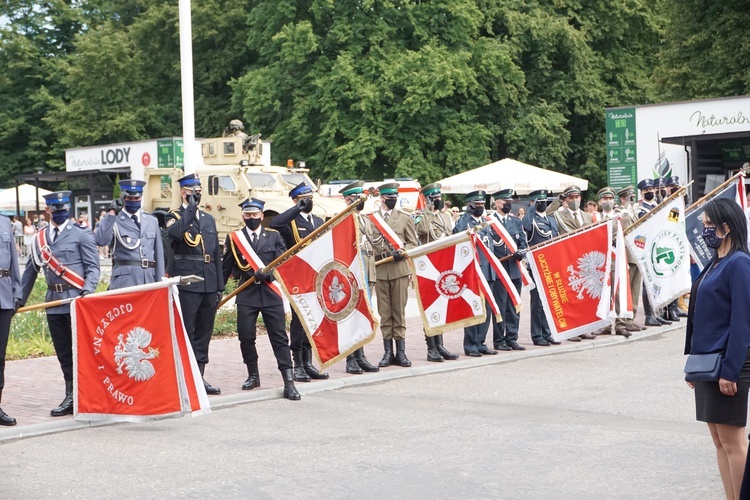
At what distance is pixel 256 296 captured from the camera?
11586 mm

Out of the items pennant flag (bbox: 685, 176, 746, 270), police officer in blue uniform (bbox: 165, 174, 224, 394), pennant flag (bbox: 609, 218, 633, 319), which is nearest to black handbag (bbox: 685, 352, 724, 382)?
police officer in blue uniform (bbox: 165, 174, 224, 394)

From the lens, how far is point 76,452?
880 cm

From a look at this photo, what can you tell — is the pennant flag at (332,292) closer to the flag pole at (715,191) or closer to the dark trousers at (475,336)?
the dark trousers at (475,336)

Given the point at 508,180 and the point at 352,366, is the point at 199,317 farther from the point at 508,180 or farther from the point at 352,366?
the point at 508,180

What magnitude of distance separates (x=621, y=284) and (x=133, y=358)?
7.67 meters

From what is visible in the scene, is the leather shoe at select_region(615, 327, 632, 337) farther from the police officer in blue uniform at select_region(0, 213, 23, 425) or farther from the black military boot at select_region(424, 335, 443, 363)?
the police officer in blue uniform at select_region(0, 213, 23, 425)

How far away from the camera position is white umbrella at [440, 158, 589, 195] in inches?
1214

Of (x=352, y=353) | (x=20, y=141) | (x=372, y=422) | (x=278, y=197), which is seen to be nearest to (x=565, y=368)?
(x=352, y=353)

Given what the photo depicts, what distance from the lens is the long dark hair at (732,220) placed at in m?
6.19

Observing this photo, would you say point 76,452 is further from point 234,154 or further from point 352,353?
point 234,154

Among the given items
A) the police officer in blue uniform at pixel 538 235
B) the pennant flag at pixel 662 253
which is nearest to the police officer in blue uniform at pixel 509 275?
the police officer in blue uniform at pixel 538 235

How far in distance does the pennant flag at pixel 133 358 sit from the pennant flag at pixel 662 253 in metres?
8.47

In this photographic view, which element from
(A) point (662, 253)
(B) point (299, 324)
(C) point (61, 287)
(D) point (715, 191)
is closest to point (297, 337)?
(B) point (299, 324)

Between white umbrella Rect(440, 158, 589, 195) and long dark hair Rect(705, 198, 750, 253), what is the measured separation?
2426cm
